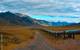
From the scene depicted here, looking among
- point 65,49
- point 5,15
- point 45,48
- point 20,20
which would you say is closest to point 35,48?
point 45,48

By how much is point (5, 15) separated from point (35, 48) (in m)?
85.9

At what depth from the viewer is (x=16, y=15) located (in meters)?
94.0

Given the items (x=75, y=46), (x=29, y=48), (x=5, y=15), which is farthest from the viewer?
(x=5, y=15)

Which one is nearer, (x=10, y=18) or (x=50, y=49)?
(x=50, y=49)

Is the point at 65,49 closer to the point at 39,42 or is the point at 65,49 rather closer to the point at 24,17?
the point at 39,42

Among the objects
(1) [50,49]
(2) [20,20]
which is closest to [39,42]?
(1) [50,49]

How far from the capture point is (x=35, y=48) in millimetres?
14234

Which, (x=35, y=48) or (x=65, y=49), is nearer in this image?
(x=35, y=48)

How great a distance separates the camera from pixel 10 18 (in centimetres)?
9331

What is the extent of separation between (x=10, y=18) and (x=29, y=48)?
3155 inches

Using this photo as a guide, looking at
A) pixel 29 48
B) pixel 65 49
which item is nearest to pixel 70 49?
pixel 65 49

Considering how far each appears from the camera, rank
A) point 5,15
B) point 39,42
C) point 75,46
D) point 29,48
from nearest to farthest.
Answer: point 29,48, point 39,42, point 75,46, point 5,15

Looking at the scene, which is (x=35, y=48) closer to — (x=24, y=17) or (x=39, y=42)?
(x=39, y=42)

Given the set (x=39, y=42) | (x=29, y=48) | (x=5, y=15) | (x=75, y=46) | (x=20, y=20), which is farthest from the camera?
(x=5, y=15)
